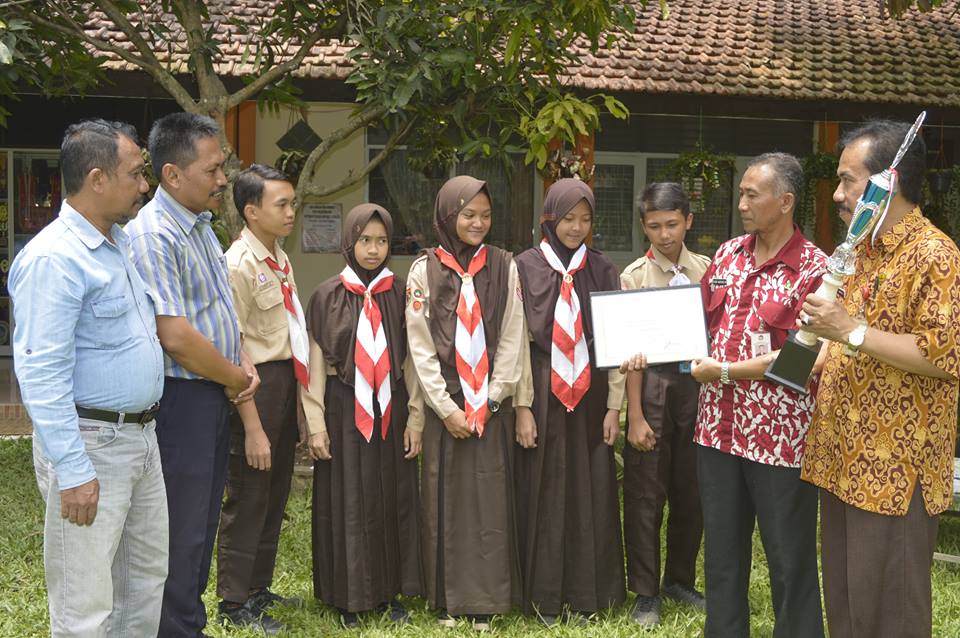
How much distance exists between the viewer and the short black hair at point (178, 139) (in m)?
3.64

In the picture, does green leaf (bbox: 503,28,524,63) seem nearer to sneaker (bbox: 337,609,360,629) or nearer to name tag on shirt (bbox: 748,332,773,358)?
name tag on shirt (bbox: 748,332,773,358)

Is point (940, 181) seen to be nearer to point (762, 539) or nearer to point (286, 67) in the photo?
point (286, 67)

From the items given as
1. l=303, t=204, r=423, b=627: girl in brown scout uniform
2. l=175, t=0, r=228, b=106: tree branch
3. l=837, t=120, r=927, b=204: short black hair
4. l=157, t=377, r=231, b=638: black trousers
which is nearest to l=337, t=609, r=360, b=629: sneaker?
l=303, t=204, r=423, b=627: girl in brown scout uniform

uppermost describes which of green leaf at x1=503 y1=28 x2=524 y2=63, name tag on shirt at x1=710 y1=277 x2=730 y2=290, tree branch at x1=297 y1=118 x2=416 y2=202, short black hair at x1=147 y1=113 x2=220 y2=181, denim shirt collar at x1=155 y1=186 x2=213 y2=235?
green leaf at x1=503 y1=28 x2=524 y2=63

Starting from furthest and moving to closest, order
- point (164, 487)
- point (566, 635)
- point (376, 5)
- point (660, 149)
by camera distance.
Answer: point (660, 149), point (376, 5), point (566, 635), point (164, 487)

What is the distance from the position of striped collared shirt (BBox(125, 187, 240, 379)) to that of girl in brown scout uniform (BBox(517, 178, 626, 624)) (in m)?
1.45

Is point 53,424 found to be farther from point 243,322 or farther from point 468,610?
point 468,610

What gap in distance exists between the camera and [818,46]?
12.2m

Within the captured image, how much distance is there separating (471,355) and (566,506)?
0.85 meters

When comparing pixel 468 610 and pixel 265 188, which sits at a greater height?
pixel 265 188

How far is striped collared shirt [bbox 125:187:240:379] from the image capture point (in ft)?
11.5

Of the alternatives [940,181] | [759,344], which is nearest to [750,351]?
[759,344]

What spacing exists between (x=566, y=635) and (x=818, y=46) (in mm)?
10000

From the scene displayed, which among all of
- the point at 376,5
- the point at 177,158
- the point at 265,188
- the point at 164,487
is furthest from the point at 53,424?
the point at 376,5
